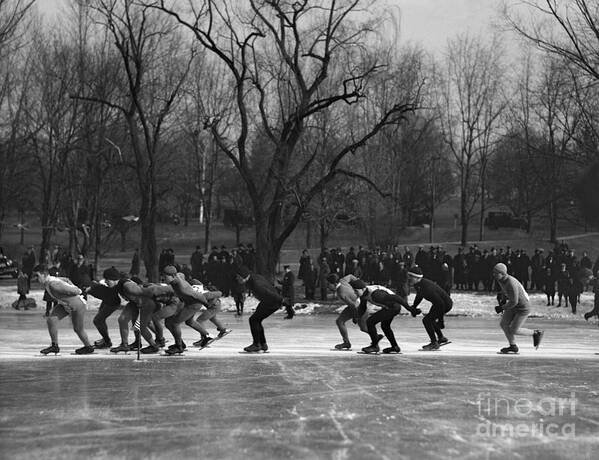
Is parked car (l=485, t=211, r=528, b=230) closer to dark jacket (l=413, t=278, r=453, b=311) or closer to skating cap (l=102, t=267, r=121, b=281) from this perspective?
dark jacket (l=413, t=278, r=453, b=311)

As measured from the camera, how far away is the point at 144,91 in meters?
42.0

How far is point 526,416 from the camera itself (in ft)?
34.1

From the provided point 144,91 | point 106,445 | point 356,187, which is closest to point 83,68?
point 144,91

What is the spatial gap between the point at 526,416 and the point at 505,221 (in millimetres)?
54835

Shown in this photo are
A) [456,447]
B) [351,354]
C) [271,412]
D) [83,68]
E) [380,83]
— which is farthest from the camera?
[380,83]

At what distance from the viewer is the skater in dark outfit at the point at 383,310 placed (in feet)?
54.5

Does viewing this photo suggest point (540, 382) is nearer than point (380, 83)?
Yes

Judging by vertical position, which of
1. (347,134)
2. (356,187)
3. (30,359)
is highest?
(347,134)

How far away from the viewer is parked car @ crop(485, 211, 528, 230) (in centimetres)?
6258

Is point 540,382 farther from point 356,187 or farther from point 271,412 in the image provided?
point 356,187

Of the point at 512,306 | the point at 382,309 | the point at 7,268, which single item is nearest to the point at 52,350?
the point at 382,309

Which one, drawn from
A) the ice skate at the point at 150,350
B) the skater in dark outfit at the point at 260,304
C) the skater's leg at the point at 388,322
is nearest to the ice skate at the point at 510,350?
the skater's leg at the point at 388,322

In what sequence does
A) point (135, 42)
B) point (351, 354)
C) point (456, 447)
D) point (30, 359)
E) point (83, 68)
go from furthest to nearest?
point (83, 68)
point (135, 42)
point (351, 354)
point (30, 359)
point (456, 447)

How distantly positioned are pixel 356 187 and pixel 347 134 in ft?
16.0
